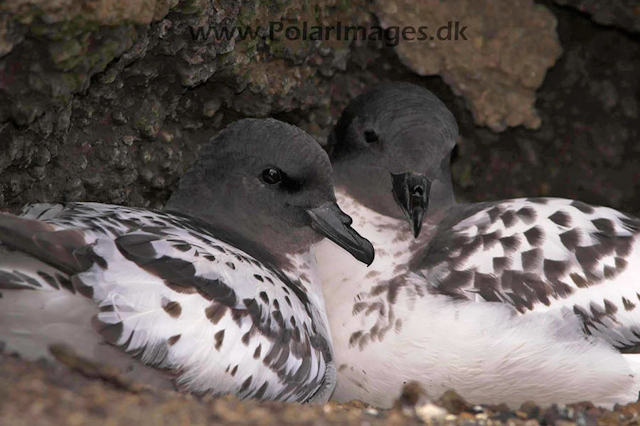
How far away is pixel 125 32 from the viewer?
394 cm

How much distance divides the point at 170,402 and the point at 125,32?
163 centimetres

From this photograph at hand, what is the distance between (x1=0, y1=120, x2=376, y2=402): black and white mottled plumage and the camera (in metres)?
3.26

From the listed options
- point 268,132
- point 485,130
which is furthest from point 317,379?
point 485,130

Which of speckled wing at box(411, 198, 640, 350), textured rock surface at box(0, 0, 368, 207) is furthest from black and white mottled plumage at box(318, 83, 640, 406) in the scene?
textured rock surface at box(0, 0, 368, 207)

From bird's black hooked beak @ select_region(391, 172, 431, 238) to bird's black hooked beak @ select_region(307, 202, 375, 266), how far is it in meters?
0.32

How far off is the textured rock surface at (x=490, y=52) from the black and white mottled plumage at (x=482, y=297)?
3.61 ft

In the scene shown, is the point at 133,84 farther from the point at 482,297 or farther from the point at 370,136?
the point at 482,297

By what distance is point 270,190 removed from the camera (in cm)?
438

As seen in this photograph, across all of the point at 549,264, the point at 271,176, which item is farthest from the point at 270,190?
the point at 549,264

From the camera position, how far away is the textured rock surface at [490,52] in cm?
582

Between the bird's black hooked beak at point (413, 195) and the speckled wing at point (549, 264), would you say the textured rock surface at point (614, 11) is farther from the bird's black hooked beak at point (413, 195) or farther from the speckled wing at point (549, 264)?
the bird's black hooked beak at point (413, 195)

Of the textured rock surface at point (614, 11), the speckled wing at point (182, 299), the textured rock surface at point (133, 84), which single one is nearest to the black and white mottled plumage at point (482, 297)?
the speckled wing at point (182, 299)

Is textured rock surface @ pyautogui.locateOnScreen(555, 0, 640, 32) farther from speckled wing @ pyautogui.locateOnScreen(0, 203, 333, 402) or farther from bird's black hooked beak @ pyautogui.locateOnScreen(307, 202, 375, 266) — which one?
speckled wing @ pyautogui.locateOnScreen(0, 203, 333, 402)

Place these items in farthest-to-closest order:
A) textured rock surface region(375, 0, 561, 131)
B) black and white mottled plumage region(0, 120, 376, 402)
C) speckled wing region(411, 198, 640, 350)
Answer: textured rock surface region(375, 0, 561, 131) < speckled wing region(411, 198, 640, 350) < black and white mottled plumage region(0, 120, 376, 402)
